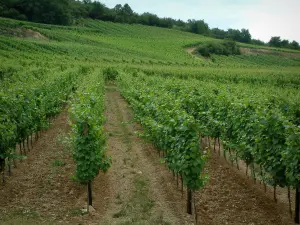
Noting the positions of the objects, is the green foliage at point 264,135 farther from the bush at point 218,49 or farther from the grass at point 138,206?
the bush at point 218,49

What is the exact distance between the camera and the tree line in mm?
82806

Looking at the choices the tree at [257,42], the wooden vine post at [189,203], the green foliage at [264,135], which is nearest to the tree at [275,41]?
the tree at [257,42]

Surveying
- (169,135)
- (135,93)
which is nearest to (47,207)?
(169,135)

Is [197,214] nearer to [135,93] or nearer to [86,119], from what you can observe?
[86,119]

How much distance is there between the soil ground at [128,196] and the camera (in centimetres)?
836

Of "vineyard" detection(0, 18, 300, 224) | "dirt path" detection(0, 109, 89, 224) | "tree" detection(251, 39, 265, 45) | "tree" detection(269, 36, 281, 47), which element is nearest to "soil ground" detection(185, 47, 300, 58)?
"tree" detection(269, 36, 281, 47)

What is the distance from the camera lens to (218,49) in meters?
88.8

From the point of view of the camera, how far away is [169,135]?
9281 millimetres

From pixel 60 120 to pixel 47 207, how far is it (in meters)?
11.5

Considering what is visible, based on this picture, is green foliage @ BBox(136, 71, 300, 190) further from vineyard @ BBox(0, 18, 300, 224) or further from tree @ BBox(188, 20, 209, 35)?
tree @ BBox(188, 20, 209, 35)

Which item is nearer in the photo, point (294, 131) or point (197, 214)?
point (294, 131)

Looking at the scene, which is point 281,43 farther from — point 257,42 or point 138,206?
point 138,206

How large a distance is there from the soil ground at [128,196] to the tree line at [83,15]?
7923 centimetres

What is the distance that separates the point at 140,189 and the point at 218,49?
8296 centimetres
